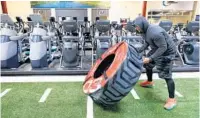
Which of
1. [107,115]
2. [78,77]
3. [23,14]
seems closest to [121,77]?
[107,115]

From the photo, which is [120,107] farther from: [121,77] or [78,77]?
[78,77]

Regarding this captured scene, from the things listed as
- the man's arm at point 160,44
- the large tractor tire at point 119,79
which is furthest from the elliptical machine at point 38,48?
the man's arm at point 160,44

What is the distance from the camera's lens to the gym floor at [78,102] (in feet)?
9.18

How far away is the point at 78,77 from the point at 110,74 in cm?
190

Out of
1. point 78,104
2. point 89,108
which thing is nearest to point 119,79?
point 89,108

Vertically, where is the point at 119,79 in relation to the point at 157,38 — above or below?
below

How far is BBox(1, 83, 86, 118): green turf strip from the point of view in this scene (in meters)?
2.81

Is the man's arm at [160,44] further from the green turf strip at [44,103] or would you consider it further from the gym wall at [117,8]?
the gym wall at [117,8]

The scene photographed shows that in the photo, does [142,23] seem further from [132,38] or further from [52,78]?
[52,78]

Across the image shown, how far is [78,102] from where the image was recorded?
3180mm

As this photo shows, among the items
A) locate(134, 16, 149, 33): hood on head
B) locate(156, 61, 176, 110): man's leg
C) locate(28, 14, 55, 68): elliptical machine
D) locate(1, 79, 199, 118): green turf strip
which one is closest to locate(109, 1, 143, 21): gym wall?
locate(28, 14, 55, 68): elliptical machine

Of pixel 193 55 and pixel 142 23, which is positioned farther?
pixel 193 55

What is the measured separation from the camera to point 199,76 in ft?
14.3

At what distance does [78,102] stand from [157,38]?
5.52 ft
